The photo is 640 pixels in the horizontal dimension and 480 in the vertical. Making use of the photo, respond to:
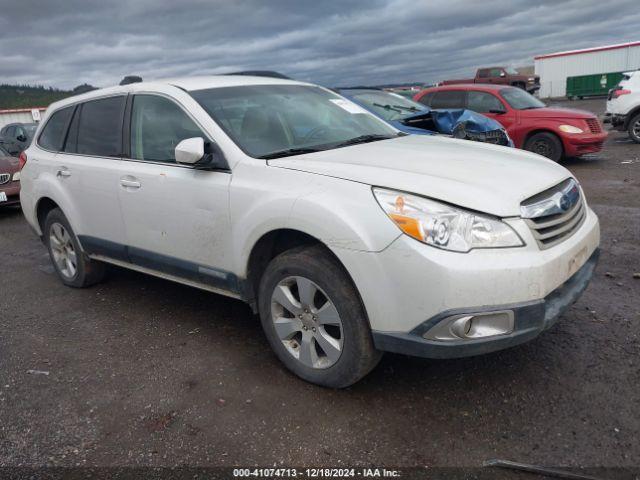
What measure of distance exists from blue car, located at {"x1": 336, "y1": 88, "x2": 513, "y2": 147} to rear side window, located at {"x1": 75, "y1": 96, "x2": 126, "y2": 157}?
11.1 ft

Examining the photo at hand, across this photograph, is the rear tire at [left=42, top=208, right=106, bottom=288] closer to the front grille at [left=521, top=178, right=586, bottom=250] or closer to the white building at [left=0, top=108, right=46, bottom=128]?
the front grille at [left=521, top=178, right=586, bottom=250]

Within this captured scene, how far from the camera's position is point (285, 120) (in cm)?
375

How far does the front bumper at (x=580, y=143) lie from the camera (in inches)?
383

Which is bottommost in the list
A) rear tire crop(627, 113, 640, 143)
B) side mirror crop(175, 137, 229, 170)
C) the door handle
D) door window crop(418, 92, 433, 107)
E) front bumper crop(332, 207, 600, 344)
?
rear tire crop(627, 113, 640, 143)

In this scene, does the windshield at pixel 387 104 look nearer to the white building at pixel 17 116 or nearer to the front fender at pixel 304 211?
the front fender at pixel 304 211

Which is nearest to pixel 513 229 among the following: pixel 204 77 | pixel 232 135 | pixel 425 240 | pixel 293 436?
pixel 425 240

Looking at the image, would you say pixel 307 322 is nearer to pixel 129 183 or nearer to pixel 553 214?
pixel 553 214

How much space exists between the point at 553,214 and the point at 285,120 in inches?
73.4

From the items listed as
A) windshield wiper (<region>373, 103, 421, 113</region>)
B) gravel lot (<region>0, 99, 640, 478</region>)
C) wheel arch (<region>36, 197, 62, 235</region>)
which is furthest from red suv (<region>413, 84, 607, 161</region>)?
wheel arch (<region>36, 197, 62, 235</region>)

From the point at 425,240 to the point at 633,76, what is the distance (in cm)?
1248

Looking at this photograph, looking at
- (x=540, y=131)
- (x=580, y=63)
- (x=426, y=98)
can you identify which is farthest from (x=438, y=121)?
(x=580, y=63)

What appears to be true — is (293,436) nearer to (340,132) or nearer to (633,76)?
(340,132)

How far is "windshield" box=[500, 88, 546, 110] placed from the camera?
33.6ft

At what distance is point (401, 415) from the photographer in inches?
111
